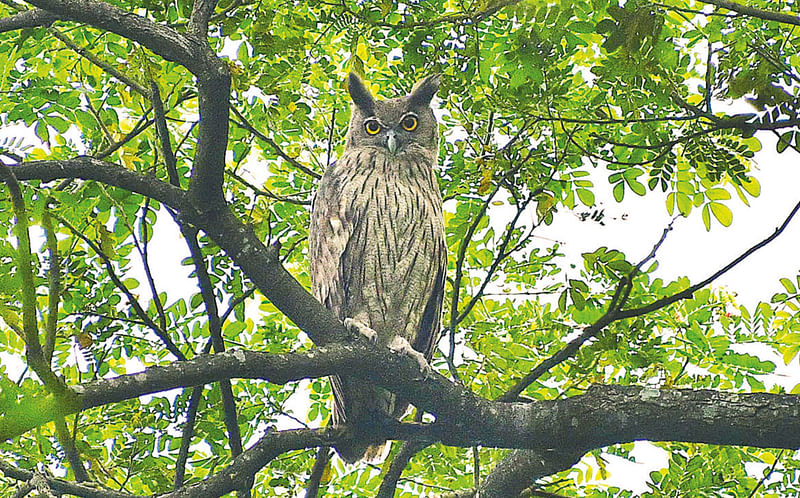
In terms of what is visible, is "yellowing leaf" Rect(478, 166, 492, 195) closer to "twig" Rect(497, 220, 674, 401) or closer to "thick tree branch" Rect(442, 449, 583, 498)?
"twig" Rect(497, 220, 674, 401)

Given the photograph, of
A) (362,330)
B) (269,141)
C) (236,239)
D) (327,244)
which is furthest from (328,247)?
(236,239)

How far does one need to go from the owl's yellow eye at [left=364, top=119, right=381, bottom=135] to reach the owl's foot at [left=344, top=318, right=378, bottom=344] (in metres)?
1.25

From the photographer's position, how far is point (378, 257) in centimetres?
406

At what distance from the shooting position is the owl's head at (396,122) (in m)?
4.47

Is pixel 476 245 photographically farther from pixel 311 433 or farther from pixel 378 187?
pixel 311 433

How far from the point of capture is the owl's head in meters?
4.47

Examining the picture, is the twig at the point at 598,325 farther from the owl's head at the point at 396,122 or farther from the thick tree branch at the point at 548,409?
the owl's head at the point at 396,122

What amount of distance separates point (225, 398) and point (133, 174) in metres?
1.18

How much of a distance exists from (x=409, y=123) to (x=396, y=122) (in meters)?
0.08

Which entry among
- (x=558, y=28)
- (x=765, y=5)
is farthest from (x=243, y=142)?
(x=765, y=5)

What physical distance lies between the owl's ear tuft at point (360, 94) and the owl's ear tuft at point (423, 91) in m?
0.24

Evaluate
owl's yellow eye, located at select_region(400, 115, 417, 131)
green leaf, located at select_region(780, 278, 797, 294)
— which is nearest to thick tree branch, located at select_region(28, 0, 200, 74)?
owl's yellow eye, located at select_region(400, 115, 417, 131)

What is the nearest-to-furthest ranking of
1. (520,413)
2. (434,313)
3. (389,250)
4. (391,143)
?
(520,413), (389,250), (434,313), (391,143)

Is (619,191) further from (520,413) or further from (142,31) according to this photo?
(142,31)
